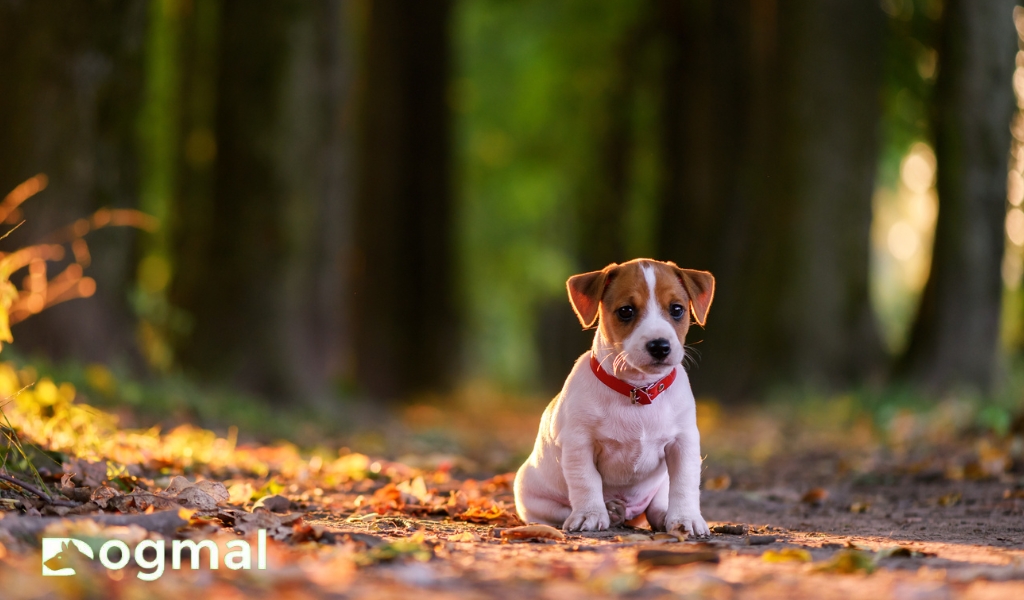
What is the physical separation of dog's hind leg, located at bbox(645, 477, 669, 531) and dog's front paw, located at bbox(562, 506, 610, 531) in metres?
0.35

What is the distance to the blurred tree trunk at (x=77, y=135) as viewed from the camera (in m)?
10.1

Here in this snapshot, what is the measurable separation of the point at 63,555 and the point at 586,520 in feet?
7.66

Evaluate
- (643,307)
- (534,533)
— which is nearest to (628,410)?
(643,307)

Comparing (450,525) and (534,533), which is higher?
(534,533)

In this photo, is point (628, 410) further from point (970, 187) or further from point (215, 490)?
point (970, 187)

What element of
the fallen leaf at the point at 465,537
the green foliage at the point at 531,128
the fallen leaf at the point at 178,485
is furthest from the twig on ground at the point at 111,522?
the green foliage at the point at 531,128

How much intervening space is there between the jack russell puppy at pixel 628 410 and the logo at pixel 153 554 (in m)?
1.61

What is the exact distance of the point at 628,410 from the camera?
5.21 metres

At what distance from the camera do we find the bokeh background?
34.8 ft

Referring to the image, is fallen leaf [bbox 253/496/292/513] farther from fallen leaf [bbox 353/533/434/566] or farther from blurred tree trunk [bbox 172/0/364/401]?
blurred tree trunk [bbox 172/0/364/401]

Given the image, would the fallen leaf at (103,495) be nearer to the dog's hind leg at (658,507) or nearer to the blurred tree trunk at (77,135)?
the dog's hind leg at (658,507)

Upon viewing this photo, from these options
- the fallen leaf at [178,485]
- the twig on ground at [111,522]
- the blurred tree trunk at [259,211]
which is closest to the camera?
the twig on ground at [111,522]

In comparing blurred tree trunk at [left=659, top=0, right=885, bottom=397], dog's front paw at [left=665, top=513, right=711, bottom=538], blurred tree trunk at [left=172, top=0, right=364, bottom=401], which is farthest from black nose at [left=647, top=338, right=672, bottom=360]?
blurred tree trunk at [left=659, top=0, right=885, bottom=397]

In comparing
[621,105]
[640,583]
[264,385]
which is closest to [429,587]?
[640,583]
